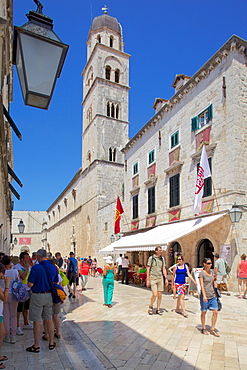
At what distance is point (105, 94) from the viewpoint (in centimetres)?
3212

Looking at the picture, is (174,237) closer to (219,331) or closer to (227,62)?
(219,331)

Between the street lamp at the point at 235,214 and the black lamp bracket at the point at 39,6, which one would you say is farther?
the street lamp at the point at 235,214

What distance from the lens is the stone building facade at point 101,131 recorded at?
96.9ft

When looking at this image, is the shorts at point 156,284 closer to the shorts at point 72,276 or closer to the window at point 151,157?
the shorts at point 72,276

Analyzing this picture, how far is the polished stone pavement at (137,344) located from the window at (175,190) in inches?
273

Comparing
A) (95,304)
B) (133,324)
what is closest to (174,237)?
(95,304)

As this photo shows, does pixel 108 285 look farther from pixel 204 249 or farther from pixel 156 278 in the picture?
pixel 204 249

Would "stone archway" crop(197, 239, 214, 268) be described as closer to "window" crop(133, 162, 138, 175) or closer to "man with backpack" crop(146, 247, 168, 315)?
"man with backpack" crop(146, 247, 168, 315)

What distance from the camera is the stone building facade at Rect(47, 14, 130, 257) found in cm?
2955

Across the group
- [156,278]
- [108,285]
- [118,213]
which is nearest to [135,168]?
[118,213]

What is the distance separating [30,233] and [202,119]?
221 feet

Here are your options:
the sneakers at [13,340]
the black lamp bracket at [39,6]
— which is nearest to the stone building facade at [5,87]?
the black lamp bracket at [39,6]

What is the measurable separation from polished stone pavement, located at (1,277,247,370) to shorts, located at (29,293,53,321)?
1.71 ft

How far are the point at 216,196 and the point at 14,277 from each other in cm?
833
